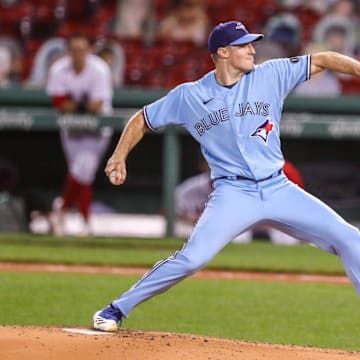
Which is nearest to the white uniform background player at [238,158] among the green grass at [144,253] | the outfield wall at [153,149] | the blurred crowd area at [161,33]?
the green grass at [144,253]

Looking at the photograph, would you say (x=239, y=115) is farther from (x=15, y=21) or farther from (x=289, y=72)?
(x=15, y=21)

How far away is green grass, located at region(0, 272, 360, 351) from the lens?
6.85 metres

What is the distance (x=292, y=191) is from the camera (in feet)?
19.0

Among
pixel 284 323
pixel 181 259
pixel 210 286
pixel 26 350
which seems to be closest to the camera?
pixel 26 350

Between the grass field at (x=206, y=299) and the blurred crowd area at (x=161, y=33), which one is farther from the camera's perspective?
the blurred crowd area at (x=161, y=33)

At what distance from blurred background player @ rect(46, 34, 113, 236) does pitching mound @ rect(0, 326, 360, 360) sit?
5.73m

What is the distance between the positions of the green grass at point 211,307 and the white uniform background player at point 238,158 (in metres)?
0.96

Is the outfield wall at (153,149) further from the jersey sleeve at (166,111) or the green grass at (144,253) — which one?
the jersey sleeve at (166,111)

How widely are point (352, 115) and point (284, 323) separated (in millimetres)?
5341

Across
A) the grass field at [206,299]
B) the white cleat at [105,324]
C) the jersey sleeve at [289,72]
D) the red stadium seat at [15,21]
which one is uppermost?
the jersey sleeve at [289,72]

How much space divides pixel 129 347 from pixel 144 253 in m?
5.29

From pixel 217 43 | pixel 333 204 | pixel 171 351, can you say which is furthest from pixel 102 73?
pixel 171 351

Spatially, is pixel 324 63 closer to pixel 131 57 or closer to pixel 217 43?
pixel 217 43

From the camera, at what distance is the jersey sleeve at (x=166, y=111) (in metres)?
5.95
